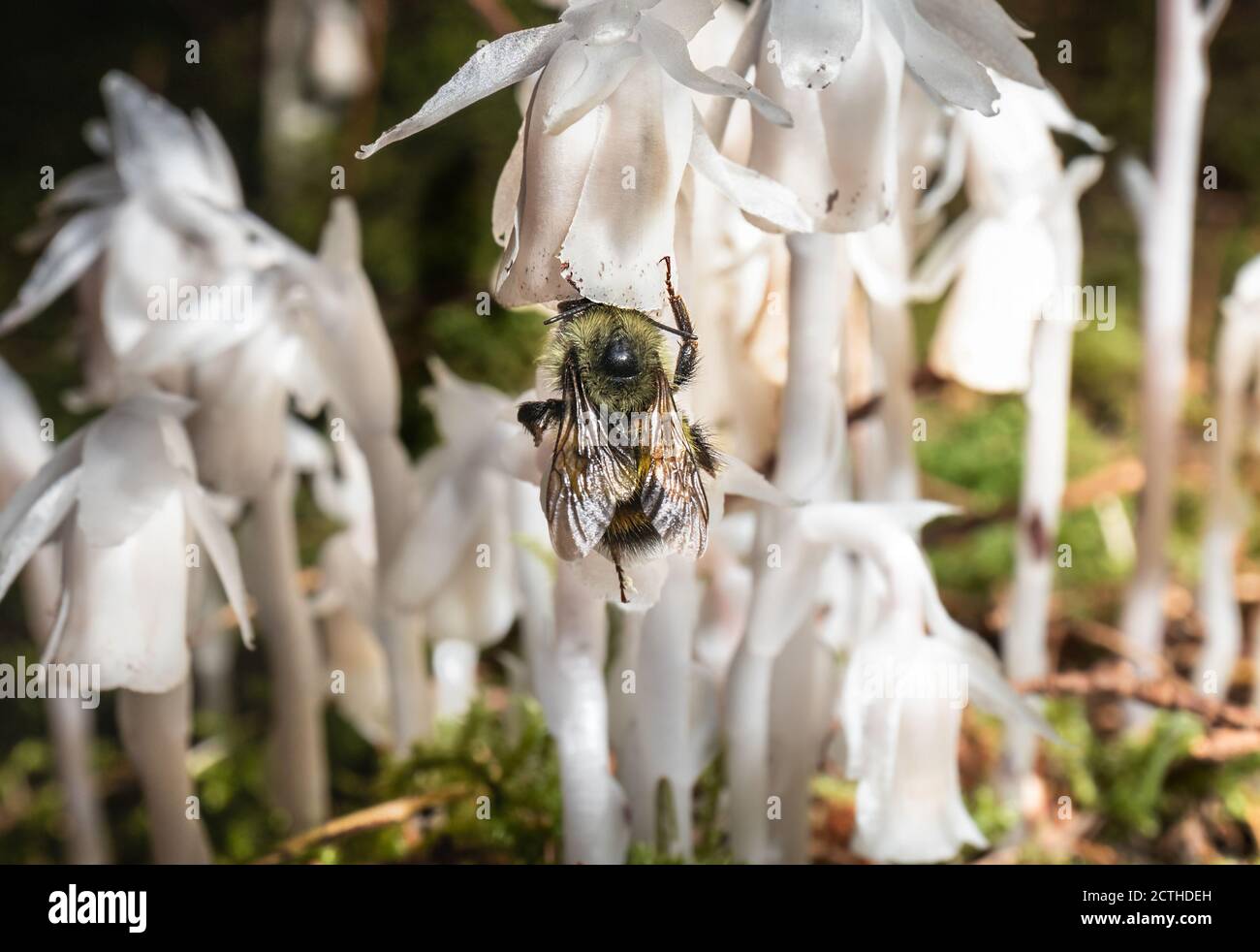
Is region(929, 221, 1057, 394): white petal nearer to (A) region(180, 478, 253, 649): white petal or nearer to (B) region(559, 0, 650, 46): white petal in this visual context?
(B) region(559, 0, 650, 46): white petal

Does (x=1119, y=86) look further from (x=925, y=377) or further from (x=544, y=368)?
(x=544, y=368)

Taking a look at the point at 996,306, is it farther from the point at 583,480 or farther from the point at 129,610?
the point at 129,610

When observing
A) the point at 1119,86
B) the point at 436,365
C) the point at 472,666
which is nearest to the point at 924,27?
the point at 436,365

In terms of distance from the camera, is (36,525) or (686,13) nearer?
(686,13)

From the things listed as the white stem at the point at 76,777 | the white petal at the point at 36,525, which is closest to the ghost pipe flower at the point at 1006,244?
the white petal at the point at 36,525

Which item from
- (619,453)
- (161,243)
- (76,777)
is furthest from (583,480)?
(76,777)

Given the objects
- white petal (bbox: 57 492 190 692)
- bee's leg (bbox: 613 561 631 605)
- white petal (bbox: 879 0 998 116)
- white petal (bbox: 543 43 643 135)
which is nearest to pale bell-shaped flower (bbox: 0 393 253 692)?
white petal (bbox: 57 492 190 692)

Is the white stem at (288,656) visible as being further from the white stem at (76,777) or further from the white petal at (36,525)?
the white petal at (36,525)
